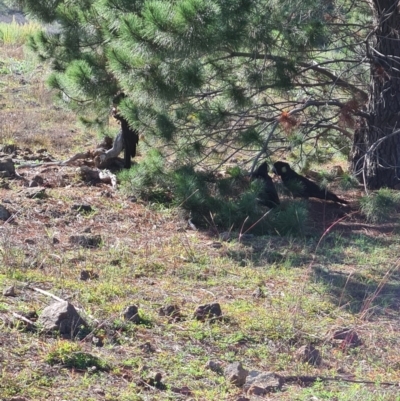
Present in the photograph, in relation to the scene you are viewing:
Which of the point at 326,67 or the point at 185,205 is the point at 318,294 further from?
the point at 326,67

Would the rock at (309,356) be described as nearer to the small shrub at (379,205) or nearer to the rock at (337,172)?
the small shrub at (379,205)

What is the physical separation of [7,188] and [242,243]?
246cm

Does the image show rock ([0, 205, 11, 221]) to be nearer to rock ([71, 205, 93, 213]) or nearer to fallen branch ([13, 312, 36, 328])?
rock ([71, 205, 93, 213])

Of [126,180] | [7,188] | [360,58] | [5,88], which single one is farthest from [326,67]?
[5,88]

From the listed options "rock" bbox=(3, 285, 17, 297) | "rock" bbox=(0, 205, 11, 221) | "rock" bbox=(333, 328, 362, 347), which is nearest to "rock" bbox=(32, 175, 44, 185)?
"rock" bbox=(0, 205, 11, 221)

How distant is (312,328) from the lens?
15.9 ft

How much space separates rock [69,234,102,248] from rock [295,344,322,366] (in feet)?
7.26

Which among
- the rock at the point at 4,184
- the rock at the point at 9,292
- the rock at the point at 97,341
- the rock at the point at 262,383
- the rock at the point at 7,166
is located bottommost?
the rock at the point at 262,383

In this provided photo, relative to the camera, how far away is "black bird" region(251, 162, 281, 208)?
7425 millimetres

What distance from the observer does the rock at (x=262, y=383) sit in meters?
3.86

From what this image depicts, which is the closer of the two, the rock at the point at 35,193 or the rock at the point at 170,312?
the rock at the point at 170,312

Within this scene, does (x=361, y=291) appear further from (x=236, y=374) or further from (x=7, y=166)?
(x=7, y=166)

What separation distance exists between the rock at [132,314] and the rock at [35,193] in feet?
10.2

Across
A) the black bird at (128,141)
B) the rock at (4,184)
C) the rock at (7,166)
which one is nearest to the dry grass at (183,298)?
the rock at (4,184)
